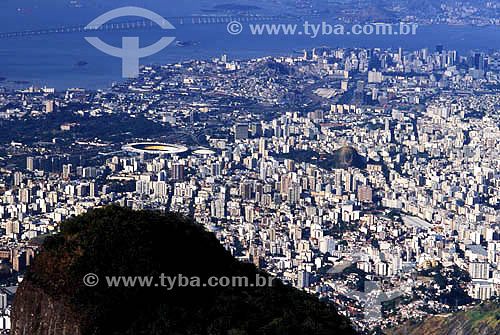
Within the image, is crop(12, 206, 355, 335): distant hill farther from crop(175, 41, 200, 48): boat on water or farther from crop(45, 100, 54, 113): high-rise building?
crop(175, 41, 200, 48): boat on water

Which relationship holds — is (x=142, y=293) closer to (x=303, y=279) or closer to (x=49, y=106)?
(x=303, y=279)

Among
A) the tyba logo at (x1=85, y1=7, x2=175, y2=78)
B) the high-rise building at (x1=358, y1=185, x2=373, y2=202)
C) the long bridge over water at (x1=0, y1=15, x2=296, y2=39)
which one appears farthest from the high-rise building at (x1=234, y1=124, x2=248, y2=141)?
the long bridge over water at (x1=0, y1=15, x2=296, y2=39)

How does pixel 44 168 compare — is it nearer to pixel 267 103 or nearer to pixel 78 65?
pixel 267 103

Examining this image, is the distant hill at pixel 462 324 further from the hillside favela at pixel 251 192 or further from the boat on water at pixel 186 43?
the boat on water at pixel 186 43

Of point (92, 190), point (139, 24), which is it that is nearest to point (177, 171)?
point (92, 190)

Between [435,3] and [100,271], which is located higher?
[435,3]

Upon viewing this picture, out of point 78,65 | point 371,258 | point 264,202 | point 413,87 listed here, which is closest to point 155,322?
point 371,258
